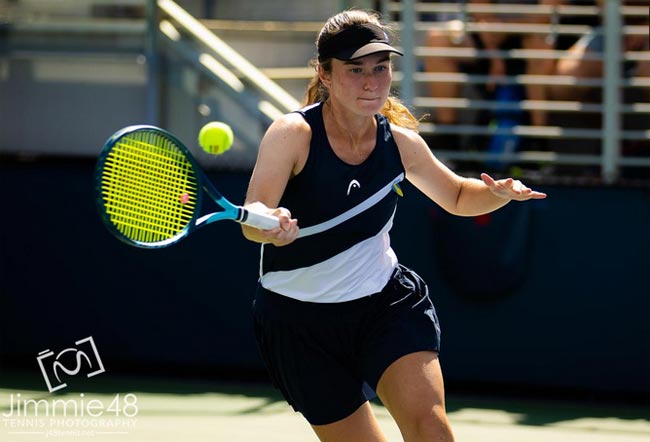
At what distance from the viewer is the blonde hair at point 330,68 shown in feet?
11.8

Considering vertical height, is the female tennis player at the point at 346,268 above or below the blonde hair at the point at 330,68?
below

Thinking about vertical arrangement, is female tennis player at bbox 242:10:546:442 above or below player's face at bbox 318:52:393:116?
below

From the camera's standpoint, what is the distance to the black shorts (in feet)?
11.7

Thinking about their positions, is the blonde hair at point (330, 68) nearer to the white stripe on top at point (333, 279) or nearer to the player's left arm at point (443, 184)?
the player's left arm at point (443, 184)

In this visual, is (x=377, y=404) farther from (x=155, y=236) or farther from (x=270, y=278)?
(x=155, y=236)

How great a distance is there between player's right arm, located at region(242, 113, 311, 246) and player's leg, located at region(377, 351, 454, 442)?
1.98 ft

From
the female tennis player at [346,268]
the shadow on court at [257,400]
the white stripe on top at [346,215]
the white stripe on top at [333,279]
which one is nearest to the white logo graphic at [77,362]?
the shadow on court at [257,400]

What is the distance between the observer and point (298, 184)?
3508mm

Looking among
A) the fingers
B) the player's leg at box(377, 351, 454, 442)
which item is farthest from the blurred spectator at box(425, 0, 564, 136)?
the fingers

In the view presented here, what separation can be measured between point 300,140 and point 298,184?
0.43ft

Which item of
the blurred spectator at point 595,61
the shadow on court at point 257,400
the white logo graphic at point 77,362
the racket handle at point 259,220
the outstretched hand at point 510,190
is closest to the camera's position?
the racket handle at point 259,220

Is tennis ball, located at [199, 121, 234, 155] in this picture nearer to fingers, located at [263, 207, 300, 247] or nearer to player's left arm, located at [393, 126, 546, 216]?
player's left arm, located at [393, 126, 546, 216]

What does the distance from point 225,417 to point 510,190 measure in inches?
108

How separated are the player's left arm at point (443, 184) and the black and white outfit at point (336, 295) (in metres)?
0.07
